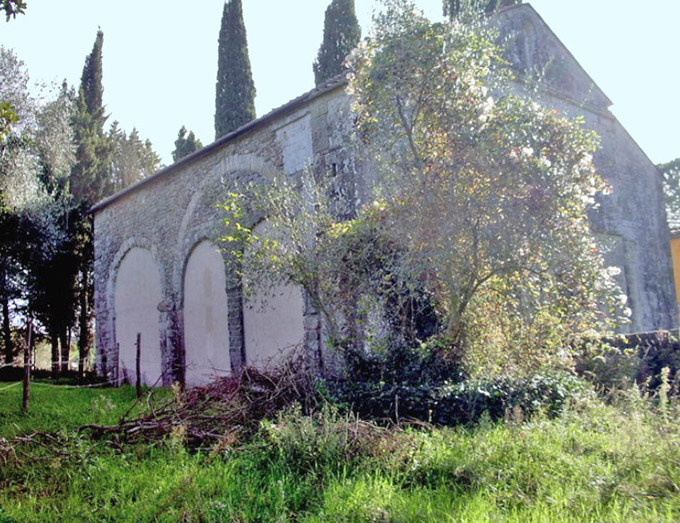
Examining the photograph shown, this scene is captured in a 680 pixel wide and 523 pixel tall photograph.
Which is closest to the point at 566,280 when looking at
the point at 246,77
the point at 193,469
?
the point at 193,469

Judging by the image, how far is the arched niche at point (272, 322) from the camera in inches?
377

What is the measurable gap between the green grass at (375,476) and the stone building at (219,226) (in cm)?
397

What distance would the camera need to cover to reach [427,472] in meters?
4.50

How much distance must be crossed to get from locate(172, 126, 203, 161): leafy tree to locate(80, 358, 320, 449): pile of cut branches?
1880 cm

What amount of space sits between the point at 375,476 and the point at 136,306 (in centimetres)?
1148

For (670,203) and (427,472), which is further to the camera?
(670,203)

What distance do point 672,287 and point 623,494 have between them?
10944mm

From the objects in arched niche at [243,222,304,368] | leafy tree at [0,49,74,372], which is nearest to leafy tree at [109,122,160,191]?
leafy tree at [0,49,74,372]

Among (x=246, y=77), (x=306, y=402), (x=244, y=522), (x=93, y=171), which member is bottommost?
(x=244, y=522)

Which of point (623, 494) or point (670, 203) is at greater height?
point (670, 203)

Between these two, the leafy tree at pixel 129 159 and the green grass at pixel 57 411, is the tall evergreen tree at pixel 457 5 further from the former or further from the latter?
the leafy tree at pixel 129 159

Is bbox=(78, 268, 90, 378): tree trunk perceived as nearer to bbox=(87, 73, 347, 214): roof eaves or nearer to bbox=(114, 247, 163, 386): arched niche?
bbox=(114, 247, 163, 386): arched niche

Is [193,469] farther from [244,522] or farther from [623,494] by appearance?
[623,494]

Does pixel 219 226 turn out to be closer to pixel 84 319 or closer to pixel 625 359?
pixel 625 359
